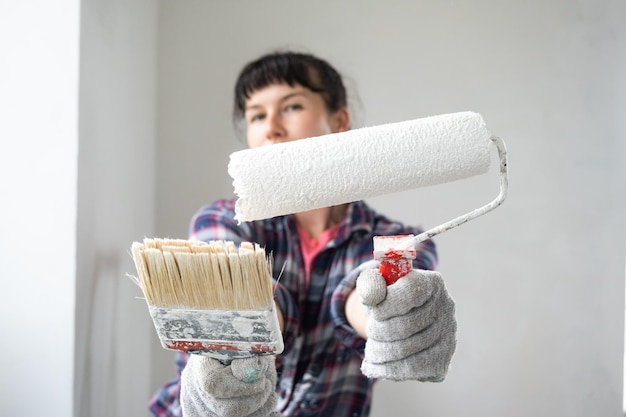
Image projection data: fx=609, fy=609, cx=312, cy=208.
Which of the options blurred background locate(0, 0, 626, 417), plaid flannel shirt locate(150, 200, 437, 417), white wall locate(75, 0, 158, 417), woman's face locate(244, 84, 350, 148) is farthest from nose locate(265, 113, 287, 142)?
blurred background locate(0, 0, 626, 417)

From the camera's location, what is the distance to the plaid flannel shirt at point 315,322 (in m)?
0.97

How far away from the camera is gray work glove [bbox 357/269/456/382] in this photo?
54cm

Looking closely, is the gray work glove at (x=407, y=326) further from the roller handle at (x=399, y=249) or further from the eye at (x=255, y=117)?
the eye at (x=255, y=117)

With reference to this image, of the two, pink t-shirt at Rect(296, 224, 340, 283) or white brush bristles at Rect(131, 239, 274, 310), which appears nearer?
white brush bristles at Rect(131, 239, 274, 310)

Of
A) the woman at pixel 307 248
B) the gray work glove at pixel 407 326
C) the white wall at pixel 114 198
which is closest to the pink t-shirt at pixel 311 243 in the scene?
the woman at pixel 307 248

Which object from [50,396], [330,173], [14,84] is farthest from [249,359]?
[14,84]

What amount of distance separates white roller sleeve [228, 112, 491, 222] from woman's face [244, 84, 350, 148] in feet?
1.41

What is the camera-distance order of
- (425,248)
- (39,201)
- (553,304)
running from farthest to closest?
(553,304) → (425,248) → (39,201)

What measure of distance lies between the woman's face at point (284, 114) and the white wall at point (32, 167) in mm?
282

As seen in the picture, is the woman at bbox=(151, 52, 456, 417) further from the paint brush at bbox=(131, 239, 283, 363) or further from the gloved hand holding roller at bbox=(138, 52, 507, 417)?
the paint brush at bbox=(131, 239, 283, 363)

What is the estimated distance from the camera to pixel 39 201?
790 millimetres

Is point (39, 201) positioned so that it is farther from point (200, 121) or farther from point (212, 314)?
point (200, 121)

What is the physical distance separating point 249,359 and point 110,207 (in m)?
0.51

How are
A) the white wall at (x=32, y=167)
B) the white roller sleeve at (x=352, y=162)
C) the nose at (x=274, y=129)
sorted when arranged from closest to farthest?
the white roller sleeve at (x=352, y=162), the white wall at (x=32, y=167), the nose at (x=274, y=129)
